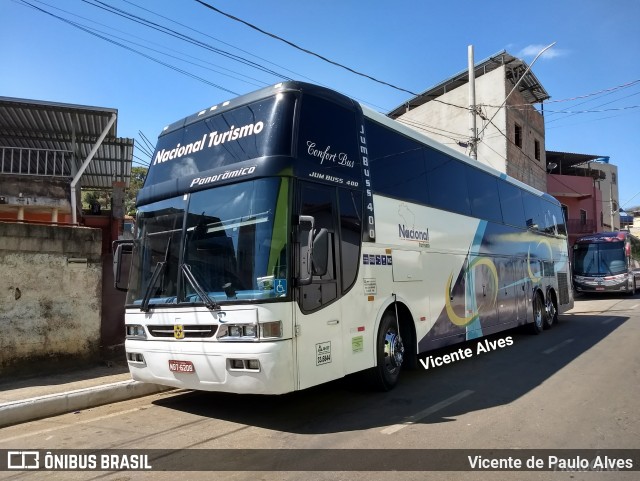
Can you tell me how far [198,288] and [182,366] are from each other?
897mm

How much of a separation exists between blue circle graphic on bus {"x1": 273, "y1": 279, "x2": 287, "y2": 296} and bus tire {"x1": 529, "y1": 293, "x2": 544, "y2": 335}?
9716mm

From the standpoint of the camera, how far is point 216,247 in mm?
5340

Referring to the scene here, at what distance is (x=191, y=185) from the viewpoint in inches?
229

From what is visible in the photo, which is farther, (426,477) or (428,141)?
(428,141)

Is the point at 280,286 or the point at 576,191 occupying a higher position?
the point at 576,191

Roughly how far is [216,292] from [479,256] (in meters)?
6.19

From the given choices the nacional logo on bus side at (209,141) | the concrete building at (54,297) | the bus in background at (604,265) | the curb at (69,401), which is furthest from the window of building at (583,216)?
the nacional logo on bus side at (209,141)

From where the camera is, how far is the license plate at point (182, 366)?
5.29 meters

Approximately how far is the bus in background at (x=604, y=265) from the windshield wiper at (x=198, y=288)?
82.6 feet

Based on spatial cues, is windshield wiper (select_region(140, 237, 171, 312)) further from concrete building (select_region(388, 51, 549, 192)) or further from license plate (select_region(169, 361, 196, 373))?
concrete building (select_region(388, 51, 549, 192))

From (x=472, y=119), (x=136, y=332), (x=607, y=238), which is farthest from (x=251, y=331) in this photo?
(x=607, y=238)

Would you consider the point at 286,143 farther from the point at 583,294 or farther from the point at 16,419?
the point at 583,294

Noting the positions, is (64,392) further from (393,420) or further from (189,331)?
(393,420)

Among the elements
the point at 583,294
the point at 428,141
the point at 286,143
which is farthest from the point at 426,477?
the point at 583,294
